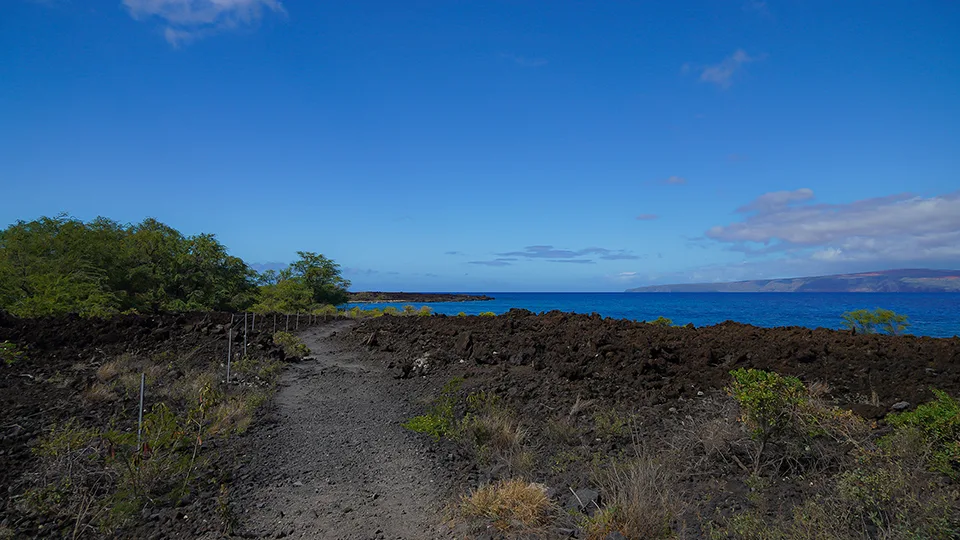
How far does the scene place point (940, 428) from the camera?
14.9 ft

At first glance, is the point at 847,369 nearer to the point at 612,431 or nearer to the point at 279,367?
the point at 612,431

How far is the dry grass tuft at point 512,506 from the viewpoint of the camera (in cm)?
444

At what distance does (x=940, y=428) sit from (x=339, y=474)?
238 inches

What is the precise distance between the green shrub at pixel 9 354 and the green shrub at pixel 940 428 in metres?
14.2

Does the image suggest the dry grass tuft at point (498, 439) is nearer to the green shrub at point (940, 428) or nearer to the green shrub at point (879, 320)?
the green shrub at point (940, 428)

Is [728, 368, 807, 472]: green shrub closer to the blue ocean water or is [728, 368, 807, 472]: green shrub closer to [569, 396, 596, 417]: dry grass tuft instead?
[569, 396, 596, 417]: dry grass tuft

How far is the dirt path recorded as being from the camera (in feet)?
15.7

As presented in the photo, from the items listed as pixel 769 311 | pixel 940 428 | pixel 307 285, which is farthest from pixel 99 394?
pixel 769 311

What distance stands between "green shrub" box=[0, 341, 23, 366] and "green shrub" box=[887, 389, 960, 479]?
14169 mm

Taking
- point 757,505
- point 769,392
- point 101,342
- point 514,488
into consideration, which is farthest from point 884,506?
point 101,342

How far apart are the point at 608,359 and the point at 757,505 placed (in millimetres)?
5821

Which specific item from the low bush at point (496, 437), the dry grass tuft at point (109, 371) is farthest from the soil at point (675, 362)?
the dry grass tuft at point (109, 371)

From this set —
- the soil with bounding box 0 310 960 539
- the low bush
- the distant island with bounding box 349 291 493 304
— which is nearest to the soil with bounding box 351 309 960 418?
the soil with bounding box 0 310 960 539

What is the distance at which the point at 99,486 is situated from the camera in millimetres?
5176
